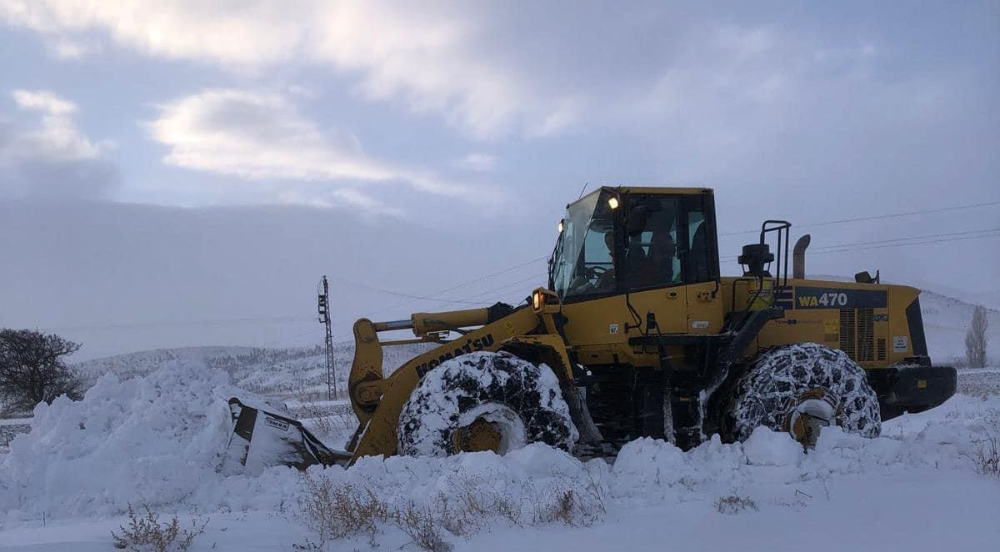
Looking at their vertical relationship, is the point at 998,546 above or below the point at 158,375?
below

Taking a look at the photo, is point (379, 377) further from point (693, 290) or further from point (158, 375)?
point (693, 290)

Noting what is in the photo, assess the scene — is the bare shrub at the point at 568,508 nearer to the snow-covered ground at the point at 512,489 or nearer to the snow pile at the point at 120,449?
the snow-covered ground at the point at 512,489

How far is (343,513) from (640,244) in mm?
4332

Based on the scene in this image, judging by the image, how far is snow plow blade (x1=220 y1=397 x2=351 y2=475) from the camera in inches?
251

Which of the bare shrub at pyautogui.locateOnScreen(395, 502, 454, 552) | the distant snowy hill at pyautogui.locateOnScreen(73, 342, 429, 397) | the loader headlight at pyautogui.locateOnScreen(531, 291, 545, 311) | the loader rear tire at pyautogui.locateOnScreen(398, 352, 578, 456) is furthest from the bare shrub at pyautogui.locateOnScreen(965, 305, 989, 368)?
the bare shrub at pyautogui.locateOnScreen(395, 502, 454, 552)

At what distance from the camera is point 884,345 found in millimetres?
8523

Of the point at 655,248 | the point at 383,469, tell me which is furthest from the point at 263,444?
the point at 655,248

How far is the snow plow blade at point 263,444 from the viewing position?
638 cm

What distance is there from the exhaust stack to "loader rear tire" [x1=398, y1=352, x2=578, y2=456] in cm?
392

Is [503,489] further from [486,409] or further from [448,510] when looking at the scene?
[486,409]

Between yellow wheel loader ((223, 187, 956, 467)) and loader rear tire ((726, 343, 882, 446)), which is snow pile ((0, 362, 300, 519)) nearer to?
yellow wheel loader ((223, 187, 956, 467))

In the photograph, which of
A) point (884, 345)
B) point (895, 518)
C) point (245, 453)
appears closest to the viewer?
point (895, 518)

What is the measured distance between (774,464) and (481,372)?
2686mm

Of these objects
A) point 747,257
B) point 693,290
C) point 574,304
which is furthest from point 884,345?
point 574,304
